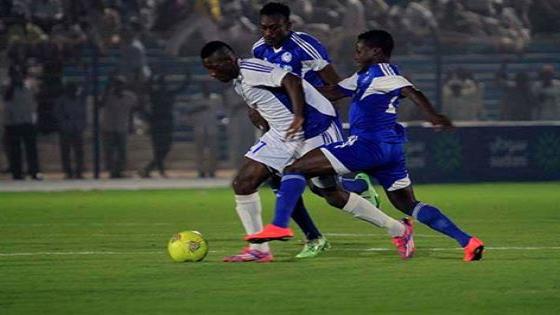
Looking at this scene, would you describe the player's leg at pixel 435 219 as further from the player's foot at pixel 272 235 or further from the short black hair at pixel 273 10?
the short black hair at pixel 273 10

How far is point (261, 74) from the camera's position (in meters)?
11.4

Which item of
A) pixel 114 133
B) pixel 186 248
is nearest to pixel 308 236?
pixel 186 248

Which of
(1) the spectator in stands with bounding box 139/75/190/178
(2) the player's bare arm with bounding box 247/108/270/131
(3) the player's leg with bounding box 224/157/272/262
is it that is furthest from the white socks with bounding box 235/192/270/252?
(1) the spectator in stands with bounding box 139/75/190/178

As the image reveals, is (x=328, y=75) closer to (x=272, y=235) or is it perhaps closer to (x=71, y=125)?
A: (x=272, y=235)

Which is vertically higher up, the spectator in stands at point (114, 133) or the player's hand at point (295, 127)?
the player's hand at point (295, 127)

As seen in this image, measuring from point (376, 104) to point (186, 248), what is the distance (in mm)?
1952

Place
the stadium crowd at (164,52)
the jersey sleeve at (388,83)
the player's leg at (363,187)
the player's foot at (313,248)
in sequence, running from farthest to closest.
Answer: the stadium crowd at (164,52)
the player's leg at (363,187)
the player's foot at (313,248)
the jersey sleeve at (388,83)

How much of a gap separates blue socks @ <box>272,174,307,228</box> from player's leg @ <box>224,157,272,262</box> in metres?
0.32

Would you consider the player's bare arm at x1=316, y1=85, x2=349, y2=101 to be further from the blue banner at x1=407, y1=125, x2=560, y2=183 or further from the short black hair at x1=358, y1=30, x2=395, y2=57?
the blue banner at x1=407, y1=125, x2=560, y2=183

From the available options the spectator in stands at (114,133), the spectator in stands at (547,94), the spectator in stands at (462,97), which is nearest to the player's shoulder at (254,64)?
the spectator in stands at (462,97)

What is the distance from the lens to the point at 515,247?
42.0 feet

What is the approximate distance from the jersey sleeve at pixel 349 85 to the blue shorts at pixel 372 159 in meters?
0.43

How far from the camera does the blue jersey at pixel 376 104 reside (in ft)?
37.7

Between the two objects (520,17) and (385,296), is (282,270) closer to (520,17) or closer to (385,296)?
(385,296)
